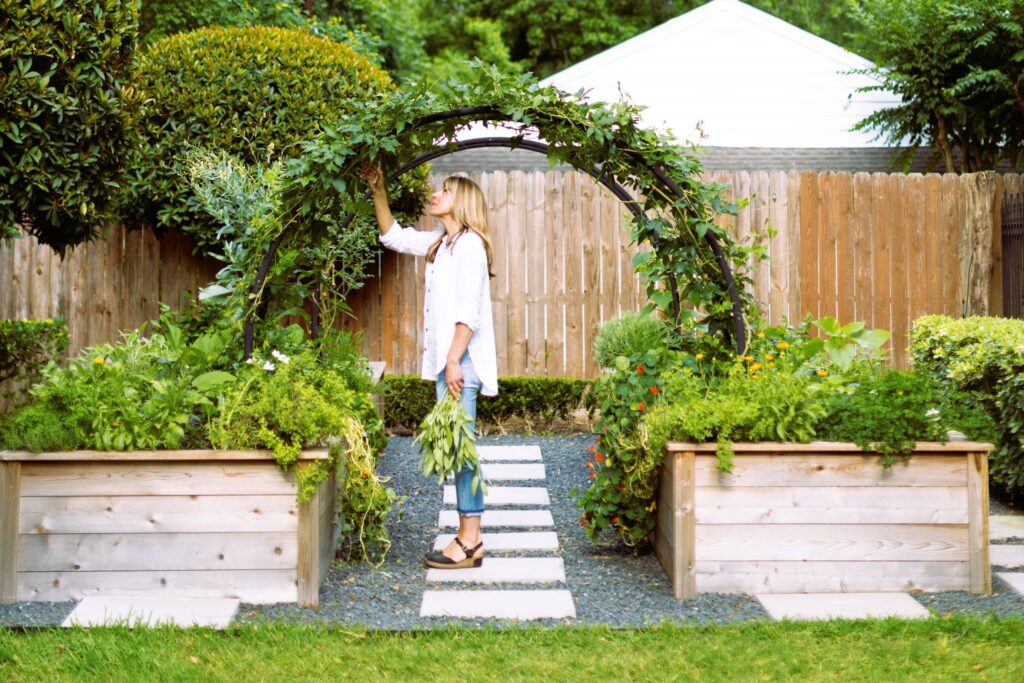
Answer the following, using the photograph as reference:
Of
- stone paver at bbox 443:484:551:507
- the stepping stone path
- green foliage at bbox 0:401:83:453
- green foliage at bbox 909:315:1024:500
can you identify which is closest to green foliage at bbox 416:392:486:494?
the stepping stone path

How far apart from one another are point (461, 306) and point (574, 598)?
1.20 m

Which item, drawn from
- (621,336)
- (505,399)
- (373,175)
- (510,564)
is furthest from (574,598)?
(505,399)

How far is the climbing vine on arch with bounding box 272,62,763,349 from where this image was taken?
13.9 feet

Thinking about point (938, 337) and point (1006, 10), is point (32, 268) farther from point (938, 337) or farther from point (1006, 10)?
point (1006, 10)

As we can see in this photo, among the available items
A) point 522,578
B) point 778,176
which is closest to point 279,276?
point 522,578

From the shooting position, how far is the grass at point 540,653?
3.11 metres

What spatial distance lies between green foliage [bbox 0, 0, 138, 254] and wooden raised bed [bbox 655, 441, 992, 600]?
2919mm

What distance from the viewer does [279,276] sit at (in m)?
4.49

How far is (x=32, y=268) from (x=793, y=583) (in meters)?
6.58

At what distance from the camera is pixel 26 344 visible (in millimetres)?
6387

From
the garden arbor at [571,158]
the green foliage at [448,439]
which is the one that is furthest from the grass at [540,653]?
the garden arbor at [571,158]

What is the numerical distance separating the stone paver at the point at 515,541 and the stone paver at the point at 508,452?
58.6 inches

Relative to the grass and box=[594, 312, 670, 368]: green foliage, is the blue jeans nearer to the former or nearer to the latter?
the grass

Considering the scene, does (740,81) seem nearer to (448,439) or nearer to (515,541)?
(515,541)
